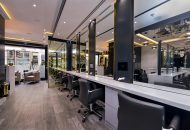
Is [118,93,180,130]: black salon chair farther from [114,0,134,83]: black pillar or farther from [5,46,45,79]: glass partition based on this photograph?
[5,46,45,79]: glass partition

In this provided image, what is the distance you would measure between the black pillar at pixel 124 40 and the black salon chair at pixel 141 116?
1178 millimetres

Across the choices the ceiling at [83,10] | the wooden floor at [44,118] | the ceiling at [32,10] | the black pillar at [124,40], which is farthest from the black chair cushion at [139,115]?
the ceiling at [32,10]

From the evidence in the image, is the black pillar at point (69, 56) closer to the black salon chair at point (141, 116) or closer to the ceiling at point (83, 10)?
the ceiling at point (83, 10)

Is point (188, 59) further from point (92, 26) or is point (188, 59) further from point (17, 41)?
point (17, 41)

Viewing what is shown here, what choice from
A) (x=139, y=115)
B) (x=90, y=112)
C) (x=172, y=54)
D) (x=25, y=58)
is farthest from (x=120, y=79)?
(x=25, y=58)

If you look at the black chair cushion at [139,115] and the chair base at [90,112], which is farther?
the chair base at [90,112]

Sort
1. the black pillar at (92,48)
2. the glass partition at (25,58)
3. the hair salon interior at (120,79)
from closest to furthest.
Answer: the hair salon interior at (120,79) → the black pillar at (92,48) → the glass partition at (25,58)

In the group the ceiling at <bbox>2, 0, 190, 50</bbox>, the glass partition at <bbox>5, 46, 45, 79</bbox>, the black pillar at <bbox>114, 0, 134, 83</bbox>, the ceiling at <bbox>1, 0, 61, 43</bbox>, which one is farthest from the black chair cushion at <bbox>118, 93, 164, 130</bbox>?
the glass partition at <bbox>5, 46, 45, 79</bbox>

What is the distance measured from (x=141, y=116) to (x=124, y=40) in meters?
Answer: 1.70

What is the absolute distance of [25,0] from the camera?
321cm

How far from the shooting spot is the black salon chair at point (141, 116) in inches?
37.2

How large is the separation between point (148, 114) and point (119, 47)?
5.67 feet

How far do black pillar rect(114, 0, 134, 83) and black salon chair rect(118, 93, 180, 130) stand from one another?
118 cm

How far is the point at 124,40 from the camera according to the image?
244 cm
